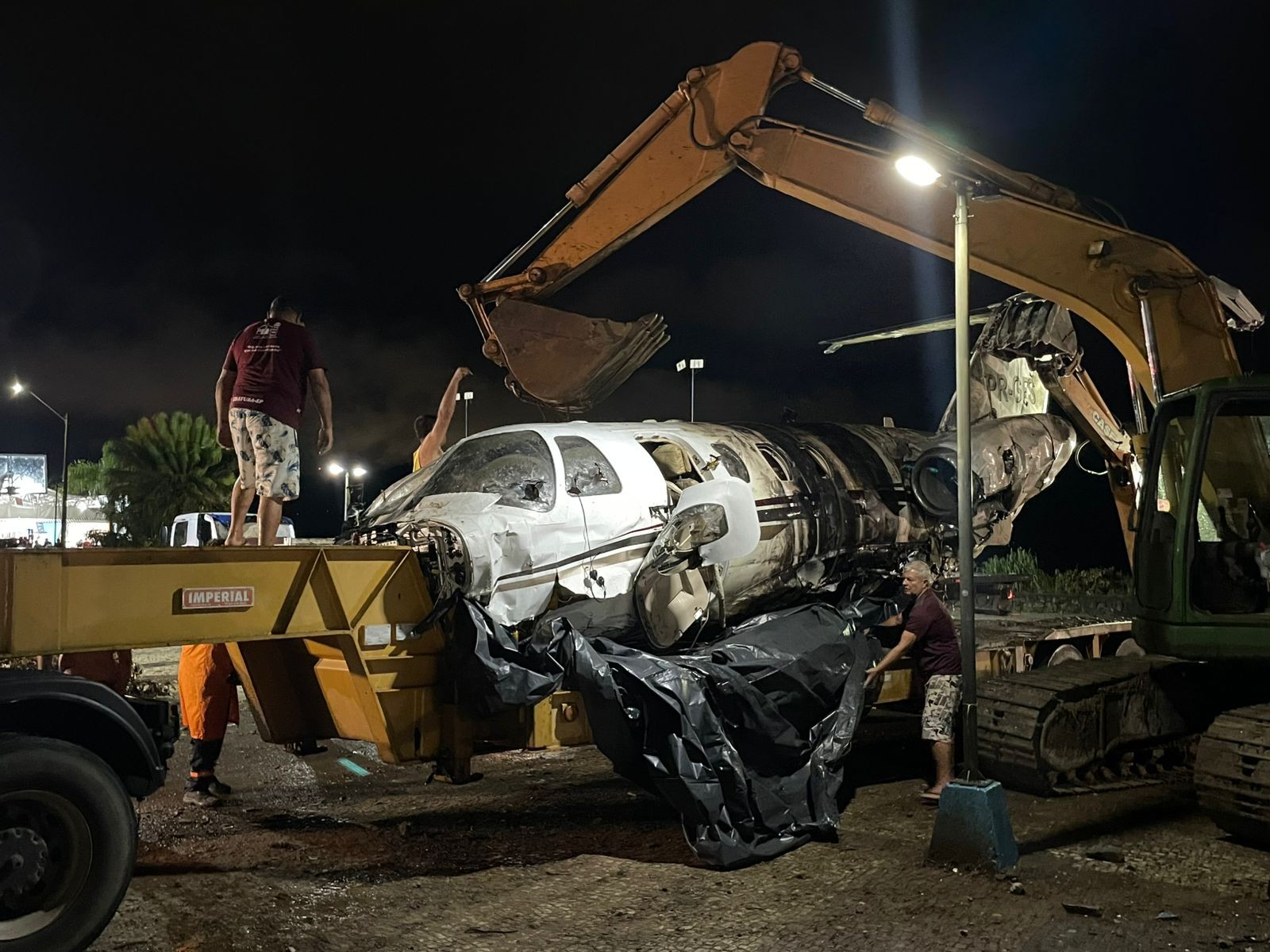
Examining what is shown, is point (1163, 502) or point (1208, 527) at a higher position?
point (1163, 502)

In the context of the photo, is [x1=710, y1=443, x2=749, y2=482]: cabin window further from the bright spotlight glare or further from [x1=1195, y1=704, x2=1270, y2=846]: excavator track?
[x1=1195, y1=704, x2=1270, y2=846]: excavator track

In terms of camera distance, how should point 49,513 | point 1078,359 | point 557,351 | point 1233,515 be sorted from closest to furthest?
point 1233,515 → point 557,351 → point 1078,359 → point 49,513

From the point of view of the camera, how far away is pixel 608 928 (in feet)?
18.8

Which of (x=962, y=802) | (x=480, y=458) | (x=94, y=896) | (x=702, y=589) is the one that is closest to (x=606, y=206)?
(x=480, y=458)

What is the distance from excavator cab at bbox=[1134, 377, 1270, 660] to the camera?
24.9 feet

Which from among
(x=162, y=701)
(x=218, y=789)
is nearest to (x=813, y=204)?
(x=218, y=789)

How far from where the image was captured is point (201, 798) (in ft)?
27.6

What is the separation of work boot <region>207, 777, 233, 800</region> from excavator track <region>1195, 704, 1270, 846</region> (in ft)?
22.7

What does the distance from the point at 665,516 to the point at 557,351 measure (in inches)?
117

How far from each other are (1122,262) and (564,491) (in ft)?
17.3

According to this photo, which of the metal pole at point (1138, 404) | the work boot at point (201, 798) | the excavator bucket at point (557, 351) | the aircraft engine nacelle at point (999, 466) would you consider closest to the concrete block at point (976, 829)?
the aircraft engine nacelle at point (999, 466)

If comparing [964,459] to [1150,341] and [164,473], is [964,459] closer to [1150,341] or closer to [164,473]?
[1150,341]

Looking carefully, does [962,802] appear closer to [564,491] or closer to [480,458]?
[564,491]

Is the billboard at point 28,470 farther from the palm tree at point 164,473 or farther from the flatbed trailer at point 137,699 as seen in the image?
the flatbed trailer at point 137,699
